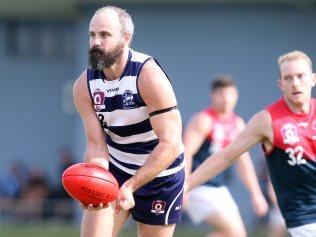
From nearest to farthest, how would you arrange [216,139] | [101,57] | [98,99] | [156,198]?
[101,57]
[98,99]
[156,198]
[216,139]

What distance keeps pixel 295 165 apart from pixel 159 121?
1192 mm

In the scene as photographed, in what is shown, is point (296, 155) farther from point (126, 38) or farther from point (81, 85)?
point (81, 85)

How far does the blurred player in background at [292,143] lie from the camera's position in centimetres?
755

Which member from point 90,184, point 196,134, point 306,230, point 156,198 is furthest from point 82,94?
point 196,134

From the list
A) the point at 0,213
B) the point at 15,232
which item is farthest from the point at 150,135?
the point at 0,213

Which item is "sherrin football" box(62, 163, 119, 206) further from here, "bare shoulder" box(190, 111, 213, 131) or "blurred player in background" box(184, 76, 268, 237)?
"bare shoulder" box(190, 111, 213, 131)

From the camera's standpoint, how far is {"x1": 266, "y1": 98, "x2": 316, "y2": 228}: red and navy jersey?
24.8ft

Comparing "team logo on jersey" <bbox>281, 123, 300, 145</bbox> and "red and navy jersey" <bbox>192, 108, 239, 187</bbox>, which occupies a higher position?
"team logo on jersey" <bbox>281, 123, 300, 145</bbox>

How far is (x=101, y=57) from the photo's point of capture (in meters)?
6.97

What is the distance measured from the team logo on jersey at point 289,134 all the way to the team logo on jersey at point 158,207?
102 centimetres

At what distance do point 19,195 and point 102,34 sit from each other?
14.4 meters

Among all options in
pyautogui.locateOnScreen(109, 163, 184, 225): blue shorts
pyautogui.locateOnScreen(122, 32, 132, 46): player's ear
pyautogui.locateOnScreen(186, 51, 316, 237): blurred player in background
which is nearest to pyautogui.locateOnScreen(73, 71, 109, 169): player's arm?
pyautogui.locateOnScreen(109, 163, 184, 225): blue shorts

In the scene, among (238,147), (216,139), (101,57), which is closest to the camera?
(101,57)

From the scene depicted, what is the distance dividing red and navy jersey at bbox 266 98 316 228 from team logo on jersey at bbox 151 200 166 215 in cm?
89
